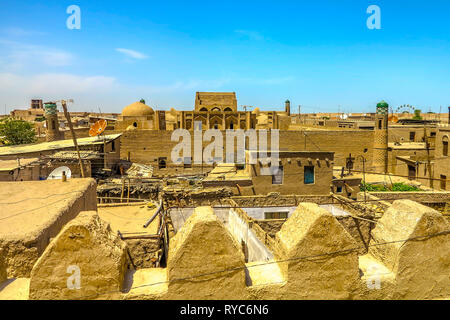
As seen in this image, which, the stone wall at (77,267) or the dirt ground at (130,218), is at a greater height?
the stone wall at (77,267)

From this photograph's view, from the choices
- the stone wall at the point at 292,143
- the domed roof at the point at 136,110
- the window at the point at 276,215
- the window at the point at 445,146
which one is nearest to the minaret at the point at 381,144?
the stone wall at the point at 292,143

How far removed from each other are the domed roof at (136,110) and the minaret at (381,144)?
26.7m

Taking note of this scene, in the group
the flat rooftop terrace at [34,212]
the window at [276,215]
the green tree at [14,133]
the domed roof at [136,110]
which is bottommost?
the window at [276,215]

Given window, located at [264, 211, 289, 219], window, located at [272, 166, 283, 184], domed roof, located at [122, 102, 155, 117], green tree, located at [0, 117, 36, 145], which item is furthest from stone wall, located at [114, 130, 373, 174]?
window, located at [264, 211, 289, 219]

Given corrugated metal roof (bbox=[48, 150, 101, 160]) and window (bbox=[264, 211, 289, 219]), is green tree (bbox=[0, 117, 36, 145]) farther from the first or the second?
window (bbox=[264, 211, 289, 219])

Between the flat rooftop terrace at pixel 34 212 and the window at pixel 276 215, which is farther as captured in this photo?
the window at pixel 276 215

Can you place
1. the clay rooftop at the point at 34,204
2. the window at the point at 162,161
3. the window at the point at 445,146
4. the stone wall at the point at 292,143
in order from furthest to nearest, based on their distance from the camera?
the window at the point at 162,161
the stone wall at the point at 292,143
the window at the point at 445,146
the clay rooftop at the point at 34,204

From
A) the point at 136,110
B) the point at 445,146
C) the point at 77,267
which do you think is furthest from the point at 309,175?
the point at 136,110

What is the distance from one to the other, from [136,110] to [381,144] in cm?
2856

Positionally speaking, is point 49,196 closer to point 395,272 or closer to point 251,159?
point 395,272

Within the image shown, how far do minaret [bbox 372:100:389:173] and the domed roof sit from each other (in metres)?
26.7

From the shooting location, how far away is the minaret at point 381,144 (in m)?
29.1

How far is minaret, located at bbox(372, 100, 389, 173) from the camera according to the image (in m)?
29.1
